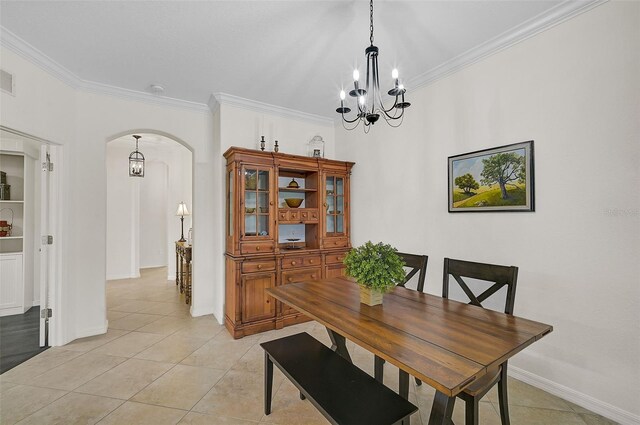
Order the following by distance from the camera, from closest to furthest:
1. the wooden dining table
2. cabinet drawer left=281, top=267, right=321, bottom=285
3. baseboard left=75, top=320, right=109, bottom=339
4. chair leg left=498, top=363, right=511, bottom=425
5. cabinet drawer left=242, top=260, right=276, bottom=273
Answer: the wooden dining table, chair leg left=498, top=363, right=511, bottom=425, baseboard left=75, top=320, right=109, bottom=339, cabinet drawer left=242, top=260, right=276, bottom=273, cabinet drawer left=281, top=267, right=321, bottom=285

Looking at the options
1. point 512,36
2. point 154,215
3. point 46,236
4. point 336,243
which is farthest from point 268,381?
point 154,215

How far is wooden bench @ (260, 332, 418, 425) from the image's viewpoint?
131 centimetres

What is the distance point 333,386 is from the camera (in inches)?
60.7

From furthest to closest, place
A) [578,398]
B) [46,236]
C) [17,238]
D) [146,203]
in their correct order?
[146,203]
[17,238]
[46,236]
[578,398]

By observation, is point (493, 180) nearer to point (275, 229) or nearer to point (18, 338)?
point (275, 229)

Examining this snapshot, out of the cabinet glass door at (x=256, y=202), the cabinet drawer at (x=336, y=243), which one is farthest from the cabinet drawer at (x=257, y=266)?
the cabinet drawer at (x=336, y=243)

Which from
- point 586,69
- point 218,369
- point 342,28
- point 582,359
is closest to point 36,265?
point 218,369

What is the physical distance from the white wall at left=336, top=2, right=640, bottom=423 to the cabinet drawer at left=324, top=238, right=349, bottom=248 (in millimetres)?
1515

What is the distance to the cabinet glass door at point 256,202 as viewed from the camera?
3420mm

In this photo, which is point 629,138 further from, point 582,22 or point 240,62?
point 240,62

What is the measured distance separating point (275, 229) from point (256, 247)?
1.09 feet

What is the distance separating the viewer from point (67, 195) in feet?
10.0

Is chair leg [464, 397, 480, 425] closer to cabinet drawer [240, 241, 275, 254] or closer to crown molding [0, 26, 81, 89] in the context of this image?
cabinet drawer [240, 241, 275, 254]

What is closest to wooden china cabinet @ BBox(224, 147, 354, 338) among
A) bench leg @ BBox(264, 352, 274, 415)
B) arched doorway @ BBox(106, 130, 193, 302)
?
bench leg @ BBox(264, 352, 274, 415)
